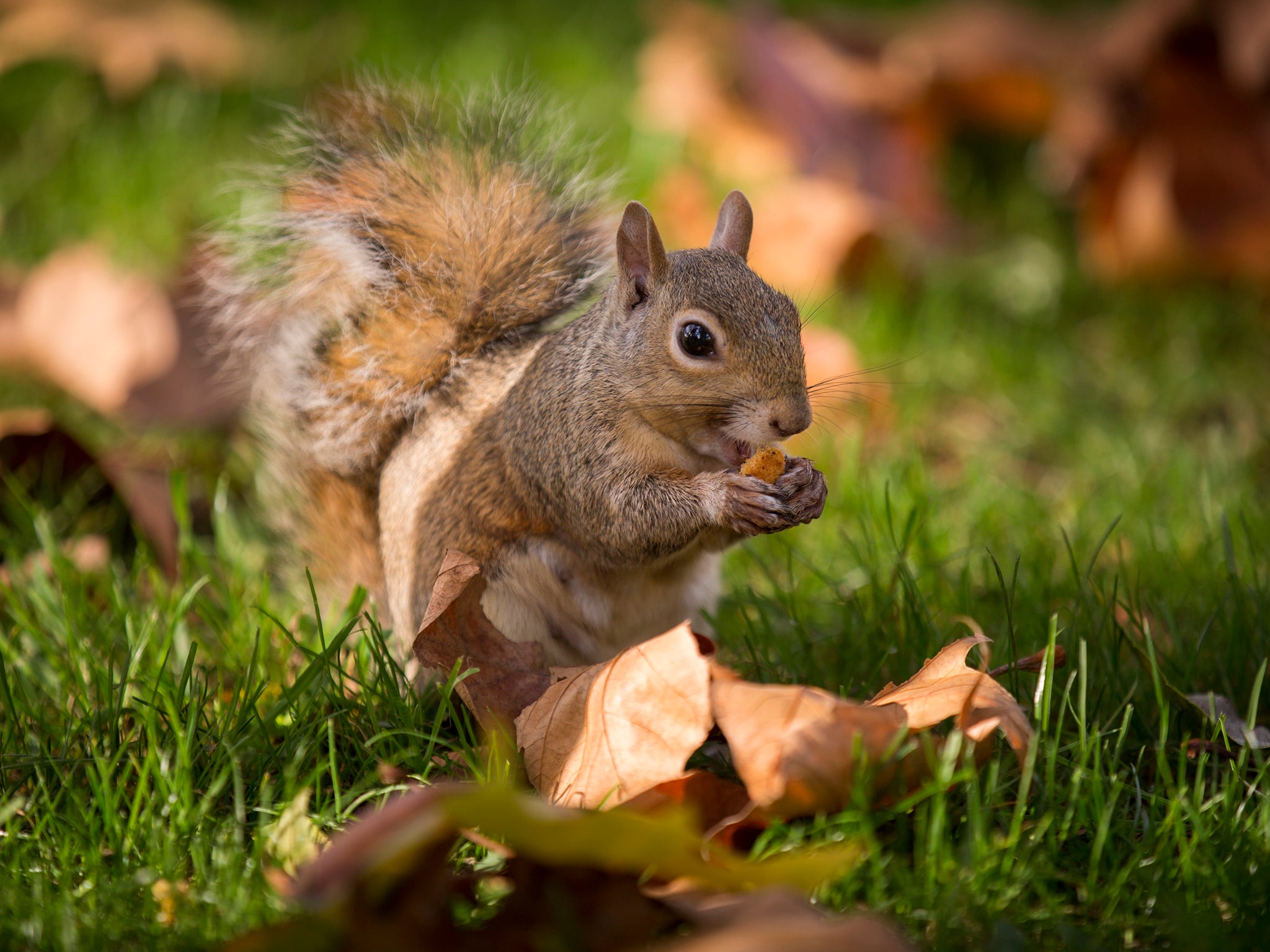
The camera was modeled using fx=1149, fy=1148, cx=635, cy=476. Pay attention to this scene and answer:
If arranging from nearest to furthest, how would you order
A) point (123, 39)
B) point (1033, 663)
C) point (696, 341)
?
point (1033, 663) < point (696, 341) < point (123, 39)

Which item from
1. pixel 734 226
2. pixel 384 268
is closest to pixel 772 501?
pixel 734 226

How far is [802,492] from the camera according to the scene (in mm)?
1352

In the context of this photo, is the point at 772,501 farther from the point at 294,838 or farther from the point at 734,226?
the point at 294,838

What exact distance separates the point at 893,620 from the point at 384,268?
867 millimetres

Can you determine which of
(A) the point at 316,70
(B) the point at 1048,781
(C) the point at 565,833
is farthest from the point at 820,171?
(C) the point at 565,833

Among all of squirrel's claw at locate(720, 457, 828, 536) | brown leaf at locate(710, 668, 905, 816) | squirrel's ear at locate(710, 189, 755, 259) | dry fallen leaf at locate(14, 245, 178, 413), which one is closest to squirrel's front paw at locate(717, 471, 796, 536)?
squirrel's claw at locate(720, 457, 828, 536)

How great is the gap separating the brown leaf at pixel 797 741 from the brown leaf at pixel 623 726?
0.03m

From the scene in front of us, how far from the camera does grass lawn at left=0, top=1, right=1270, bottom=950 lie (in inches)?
41.3

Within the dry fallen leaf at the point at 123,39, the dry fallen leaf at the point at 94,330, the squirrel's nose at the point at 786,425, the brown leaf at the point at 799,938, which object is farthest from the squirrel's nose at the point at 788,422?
the dry fallen leaf at the point at 123,39

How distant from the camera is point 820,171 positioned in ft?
9.94

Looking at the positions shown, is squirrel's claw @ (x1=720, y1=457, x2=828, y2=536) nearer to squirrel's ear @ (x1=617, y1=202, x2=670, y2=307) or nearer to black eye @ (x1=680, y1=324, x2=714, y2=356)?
black eye @ (x1=680, y1=324, x2=714, y2=356)

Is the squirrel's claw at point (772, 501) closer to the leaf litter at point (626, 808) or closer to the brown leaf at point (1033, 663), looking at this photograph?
the leaf litter at point (626, 808)

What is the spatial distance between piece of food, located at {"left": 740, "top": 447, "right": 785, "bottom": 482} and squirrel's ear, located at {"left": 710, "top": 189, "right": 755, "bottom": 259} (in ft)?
1.16

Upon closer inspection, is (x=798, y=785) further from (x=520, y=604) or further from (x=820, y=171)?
(x=820, y=171)
